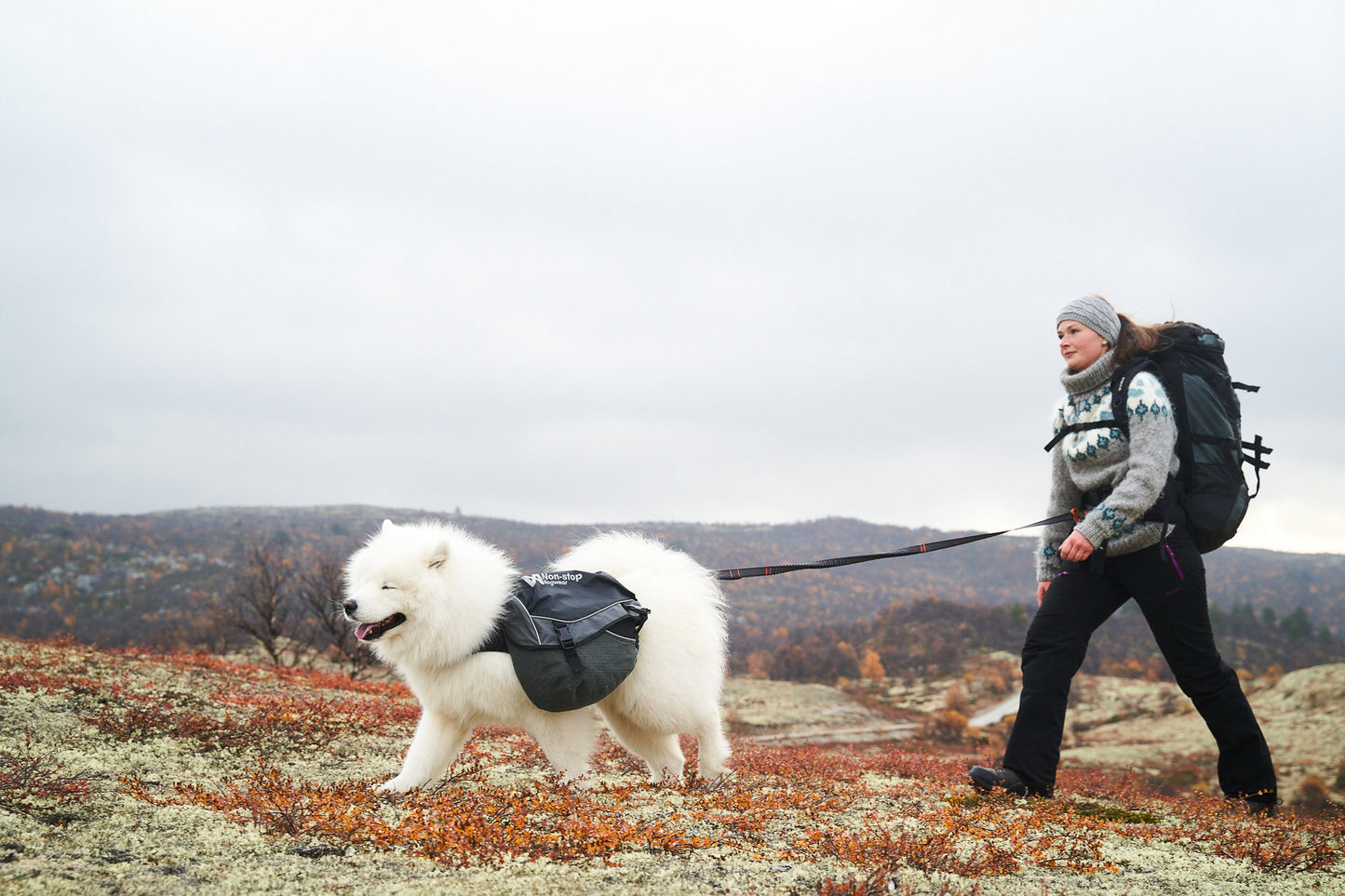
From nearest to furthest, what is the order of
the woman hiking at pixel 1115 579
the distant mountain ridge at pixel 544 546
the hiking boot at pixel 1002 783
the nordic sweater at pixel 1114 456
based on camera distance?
Answer: the nordic sweater at pixel 1114 456
the woman hiking at pixel 1115 579
the hiking boot at pixel 1002 783
the distant mountain ridge at pixel 544 546

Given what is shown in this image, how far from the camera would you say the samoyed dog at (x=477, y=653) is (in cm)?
471

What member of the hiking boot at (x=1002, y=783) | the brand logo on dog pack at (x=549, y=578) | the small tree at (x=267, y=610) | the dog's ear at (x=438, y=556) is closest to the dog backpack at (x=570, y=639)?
the brand logo on dog pack at (x=549, y=578)

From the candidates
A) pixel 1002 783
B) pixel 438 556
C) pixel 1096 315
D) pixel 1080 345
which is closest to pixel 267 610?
pixel 438 556

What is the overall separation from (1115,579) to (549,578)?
4.12 meters

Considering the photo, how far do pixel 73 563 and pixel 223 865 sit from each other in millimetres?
64709

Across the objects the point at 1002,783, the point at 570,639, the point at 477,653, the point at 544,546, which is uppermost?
the point at 570,639

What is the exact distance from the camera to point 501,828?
3516 mm

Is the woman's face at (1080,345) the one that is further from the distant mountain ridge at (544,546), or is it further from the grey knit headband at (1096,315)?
the distant mountain ridge at (544,546)

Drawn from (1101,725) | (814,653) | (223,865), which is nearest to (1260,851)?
(223,865)

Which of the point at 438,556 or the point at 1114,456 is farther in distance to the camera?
the point at 1114,456

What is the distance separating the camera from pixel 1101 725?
21188 mm

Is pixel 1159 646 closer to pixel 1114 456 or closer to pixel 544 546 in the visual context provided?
pixel 1114 456

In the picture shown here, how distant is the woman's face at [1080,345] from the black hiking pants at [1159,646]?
4.56 feet

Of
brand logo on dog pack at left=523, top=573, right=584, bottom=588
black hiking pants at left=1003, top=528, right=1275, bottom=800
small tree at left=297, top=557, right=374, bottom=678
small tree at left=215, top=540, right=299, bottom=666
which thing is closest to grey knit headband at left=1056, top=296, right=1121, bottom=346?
black hiking pants at left=1003, top=528, right=1275, bottom=800
